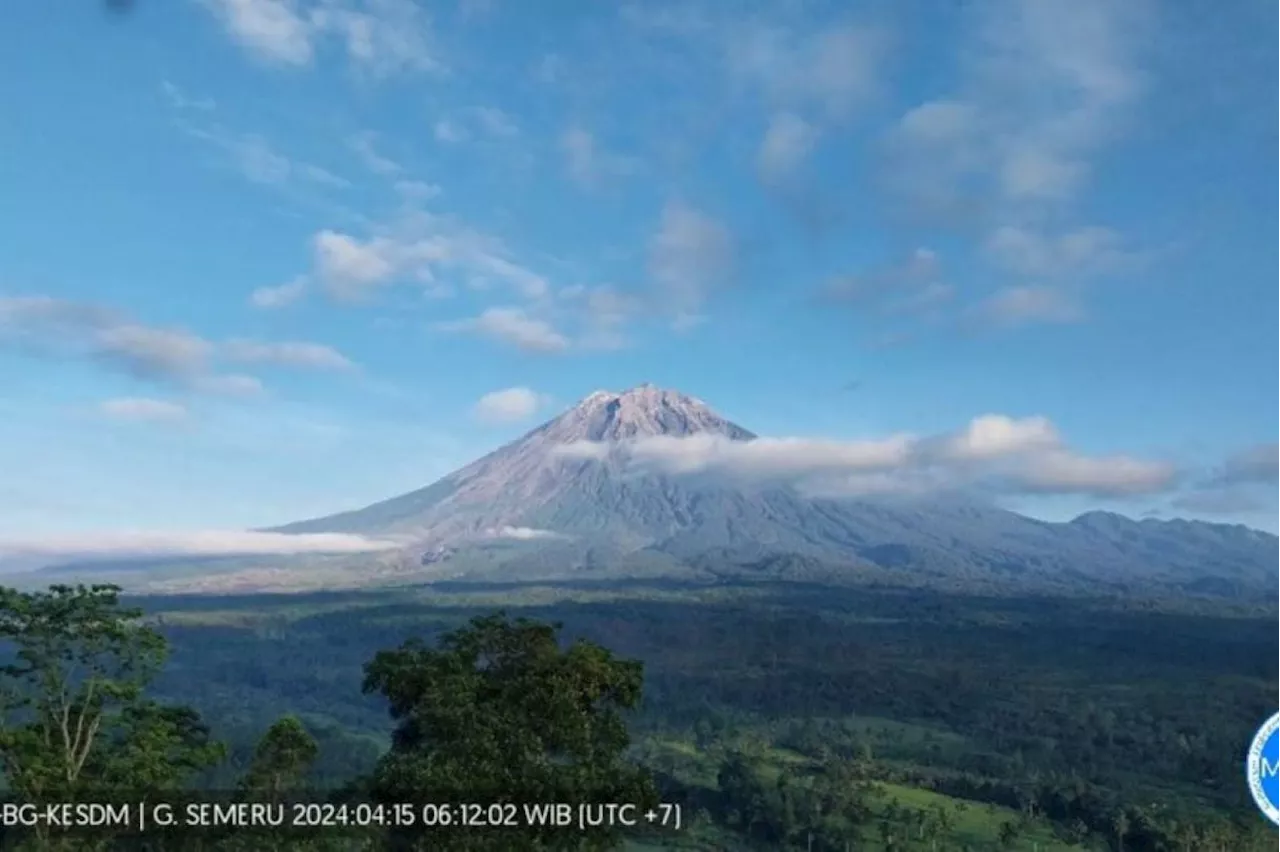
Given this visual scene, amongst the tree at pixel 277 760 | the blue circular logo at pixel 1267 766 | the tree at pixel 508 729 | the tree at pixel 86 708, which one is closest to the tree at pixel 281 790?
the tree at pixel 277 760

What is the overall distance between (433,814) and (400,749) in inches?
115

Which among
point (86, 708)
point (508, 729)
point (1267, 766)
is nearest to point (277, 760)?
point (86, 708)

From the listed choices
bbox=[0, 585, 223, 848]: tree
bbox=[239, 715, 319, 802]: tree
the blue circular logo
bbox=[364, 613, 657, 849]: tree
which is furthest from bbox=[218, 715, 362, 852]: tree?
the blue circular logo

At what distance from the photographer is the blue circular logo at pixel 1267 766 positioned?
15281mm

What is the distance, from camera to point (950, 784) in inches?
3529

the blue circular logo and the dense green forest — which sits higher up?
the blue circular logo

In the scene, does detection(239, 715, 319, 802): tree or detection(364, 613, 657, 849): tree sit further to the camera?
detection(239, 715, 319, 802): tree

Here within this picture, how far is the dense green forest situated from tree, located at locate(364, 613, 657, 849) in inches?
1.8

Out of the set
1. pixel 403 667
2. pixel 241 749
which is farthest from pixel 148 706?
pixel 241 749

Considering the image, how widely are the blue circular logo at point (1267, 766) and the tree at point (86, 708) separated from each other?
19.4 metres

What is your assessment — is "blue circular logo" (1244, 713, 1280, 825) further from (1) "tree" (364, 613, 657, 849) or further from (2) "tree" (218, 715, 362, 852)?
(2) "tree" (218, 715, 362, 852)

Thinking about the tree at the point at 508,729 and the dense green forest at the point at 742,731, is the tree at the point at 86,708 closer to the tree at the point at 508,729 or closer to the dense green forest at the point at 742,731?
the dense green forest at the point at 742,731

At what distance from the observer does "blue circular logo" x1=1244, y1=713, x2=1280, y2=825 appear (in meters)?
15.3

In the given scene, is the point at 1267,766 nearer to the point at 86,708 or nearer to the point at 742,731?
the point at 86,708
